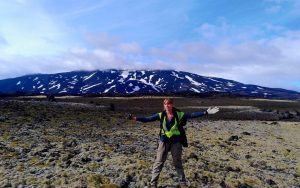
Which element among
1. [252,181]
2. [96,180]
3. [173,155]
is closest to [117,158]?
[96,180]

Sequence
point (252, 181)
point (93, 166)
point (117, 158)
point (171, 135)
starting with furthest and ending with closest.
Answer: point (117, 158), point (252, 181), point (93, 166), point (171, 135)

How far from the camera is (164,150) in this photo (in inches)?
578

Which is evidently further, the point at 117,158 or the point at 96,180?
the point at 117,158

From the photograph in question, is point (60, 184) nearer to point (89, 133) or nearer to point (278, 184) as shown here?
point (278, 184)

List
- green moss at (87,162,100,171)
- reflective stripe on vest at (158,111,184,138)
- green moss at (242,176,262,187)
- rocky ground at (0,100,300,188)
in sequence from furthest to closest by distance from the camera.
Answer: green moss at (242,176,262,187) → green moss at (87,162,100,171) → rocky ground at (0,100,300,188) → reflective stripe on vest at (158,111,184,138)

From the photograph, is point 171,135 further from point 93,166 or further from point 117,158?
point 117,158

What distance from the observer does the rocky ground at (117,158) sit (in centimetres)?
1499

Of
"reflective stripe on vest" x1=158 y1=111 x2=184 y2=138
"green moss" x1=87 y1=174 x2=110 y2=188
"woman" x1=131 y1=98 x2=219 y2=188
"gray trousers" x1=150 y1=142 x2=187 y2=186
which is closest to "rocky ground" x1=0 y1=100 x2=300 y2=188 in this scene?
"green moss" x1=87 y1=174 x2=110 y2=188

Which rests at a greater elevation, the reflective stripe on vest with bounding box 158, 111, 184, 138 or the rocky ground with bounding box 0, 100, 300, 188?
the reflective stripe on vest with bounding box 158, 111, 184, 138

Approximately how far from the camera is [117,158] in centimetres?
1750

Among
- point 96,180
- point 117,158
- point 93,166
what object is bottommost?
point 96,180

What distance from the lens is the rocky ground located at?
15.0 meters

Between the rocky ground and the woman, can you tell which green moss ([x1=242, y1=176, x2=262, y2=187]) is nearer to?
the rocky ground

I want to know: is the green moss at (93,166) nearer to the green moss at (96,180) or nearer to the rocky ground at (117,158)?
the rocky ground at (117,158)
